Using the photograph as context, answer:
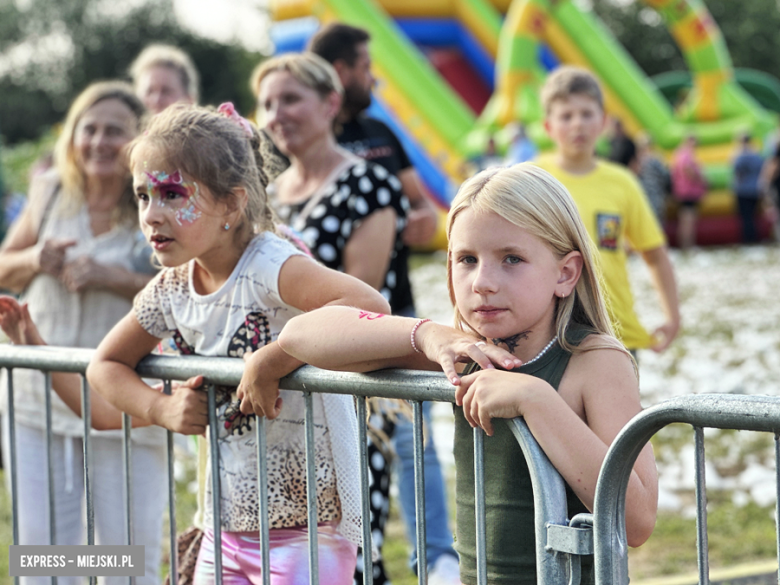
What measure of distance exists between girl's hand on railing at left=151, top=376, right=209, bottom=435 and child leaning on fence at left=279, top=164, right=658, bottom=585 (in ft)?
1.85

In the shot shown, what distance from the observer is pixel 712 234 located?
17.2m

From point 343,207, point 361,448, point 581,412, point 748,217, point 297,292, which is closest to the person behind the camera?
point 581,412

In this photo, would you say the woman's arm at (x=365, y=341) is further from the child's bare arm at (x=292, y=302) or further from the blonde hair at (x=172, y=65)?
the blonde hair at (x=172, y=65)

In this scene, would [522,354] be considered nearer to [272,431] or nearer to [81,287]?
[272,431]

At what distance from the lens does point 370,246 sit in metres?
3.32

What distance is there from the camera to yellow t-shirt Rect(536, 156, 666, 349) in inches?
159

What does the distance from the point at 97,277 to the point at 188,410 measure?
51.2 inches

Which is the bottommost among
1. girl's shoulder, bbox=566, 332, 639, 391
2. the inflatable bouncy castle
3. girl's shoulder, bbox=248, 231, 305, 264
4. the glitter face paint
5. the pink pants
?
the pink pants

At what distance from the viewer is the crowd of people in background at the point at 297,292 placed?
5.92ft

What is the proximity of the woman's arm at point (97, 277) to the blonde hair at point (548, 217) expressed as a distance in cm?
185

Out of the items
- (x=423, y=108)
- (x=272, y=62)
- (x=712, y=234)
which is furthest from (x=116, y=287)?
(x=712, y=234)

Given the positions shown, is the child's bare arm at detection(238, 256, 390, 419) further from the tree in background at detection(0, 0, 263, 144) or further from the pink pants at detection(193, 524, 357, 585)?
the tree in background at detection(0, 0, 263, 144)

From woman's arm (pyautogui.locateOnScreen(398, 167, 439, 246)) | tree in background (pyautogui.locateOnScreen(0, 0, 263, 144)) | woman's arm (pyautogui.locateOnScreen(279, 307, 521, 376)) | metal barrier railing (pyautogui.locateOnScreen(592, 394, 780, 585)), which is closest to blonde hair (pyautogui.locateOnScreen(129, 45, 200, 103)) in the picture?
woman's arm (pyautogui.locateOnScreen(398, 167, 439, 246))

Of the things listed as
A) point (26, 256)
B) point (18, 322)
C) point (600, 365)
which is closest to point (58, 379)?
point (18, 322)
